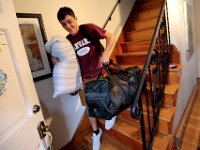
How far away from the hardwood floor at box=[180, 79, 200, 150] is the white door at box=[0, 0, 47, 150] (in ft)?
5.77

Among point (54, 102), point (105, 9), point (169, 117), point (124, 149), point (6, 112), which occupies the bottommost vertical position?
point (124, 149)

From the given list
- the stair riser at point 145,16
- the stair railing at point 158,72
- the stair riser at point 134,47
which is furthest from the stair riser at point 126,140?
the stair riser at point 145,16

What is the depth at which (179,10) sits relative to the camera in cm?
220

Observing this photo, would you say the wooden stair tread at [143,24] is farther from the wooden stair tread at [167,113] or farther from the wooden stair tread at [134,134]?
the wooden stair tread at [134,134]

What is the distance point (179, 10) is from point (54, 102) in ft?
6.54

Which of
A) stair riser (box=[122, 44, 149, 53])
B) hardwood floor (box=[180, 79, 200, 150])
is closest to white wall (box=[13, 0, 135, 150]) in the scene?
stair riser (box=[122, 44, 149, 53])

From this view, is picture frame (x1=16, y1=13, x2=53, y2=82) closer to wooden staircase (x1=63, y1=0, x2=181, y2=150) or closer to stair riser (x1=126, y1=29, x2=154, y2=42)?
wooden staircase (x1=63, y1=0, x2=181, y2=150)

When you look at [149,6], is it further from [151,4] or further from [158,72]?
[158,72]

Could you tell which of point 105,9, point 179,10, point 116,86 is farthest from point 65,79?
point 179,10

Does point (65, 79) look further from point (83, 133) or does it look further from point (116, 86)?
point (83, 133)

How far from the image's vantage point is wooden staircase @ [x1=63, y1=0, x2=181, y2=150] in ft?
5.28

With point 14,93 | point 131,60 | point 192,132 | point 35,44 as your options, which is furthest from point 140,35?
point 14,93

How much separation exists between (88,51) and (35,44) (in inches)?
21.5

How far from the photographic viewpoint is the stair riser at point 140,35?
8.64ft
